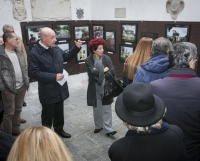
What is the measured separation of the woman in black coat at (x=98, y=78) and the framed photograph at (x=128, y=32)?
2.39 metres

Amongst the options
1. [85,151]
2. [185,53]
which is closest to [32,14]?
[85,151]

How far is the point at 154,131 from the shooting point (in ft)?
4.64

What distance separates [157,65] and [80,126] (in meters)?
2.61

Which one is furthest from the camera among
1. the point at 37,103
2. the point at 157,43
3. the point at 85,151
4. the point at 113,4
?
the point at 113,4

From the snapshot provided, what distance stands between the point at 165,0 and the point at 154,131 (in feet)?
14.8

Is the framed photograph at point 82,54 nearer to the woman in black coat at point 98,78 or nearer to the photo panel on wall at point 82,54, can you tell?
the photo panel on wall at point 82,54

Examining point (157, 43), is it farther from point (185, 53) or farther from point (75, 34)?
point (75, 34)

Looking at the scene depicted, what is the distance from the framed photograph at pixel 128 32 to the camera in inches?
233

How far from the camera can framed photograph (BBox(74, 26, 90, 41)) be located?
6878 millimetres

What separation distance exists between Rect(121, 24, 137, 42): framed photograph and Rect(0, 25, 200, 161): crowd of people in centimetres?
245

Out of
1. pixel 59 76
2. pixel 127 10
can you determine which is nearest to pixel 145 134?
pixel 59 76

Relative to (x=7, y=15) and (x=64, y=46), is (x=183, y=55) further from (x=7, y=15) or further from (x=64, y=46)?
(x=64, y=46)

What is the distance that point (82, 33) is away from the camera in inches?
276

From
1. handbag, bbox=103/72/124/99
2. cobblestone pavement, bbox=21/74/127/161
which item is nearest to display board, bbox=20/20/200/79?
cobblestone pavement, bbox=21/74/127/161
